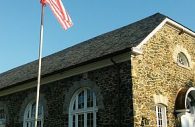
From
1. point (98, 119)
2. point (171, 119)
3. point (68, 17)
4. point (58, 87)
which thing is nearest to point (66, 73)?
point (58, 87)

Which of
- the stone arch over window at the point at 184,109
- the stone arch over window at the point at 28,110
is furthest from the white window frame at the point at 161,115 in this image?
the stone arch over window at the point at 28,110

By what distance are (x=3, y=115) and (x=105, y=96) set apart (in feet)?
30.9

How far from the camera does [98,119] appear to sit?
14.7 meters

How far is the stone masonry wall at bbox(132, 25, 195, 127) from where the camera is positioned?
13875 millimetres

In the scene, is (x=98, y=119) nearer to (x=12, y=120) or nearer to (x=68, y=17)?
(x=68, y=17)

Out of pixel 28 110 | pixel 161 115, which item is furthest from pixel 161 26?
pixel 28 110

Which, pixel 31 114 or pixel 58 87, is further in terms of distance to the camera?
pixel 31 114

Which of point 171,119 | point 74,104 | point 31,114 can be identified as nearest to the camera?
point 171,119

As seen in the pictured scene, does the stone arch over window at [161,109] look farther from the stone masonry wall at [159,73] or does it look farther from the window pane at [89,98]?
the window pane at [89,98]

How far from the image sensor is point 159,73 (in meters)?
15.2

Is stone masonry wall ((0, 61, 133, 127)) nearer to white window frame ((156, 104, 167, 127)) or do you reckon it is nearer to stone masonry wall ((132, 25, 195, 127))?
stone masonry wall ((132, 25, 195, 127))

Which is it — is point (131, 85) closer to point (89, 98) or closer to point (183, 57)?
point (89, 98)

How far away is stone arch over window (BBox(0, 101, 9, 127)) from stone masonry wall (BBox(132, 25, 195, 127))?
393 inches

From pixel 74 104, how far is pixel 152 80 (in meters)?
4.13
